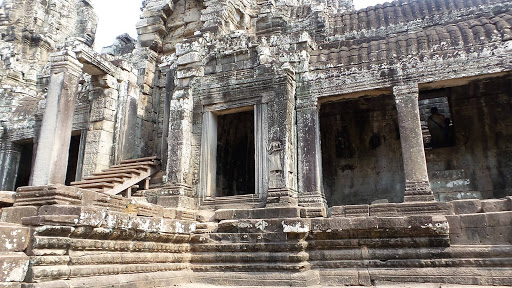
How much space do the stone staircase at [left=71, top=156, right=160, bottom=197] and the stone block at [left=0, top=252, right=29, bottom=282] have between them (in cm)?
390

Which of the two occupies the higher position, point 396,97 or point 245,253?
point 396,97

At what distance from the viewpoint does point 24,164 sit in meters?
12.7

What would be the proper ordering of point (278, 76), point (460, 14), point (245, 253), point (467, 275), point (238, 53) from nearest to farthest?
point (467, 275)
point (245, 253)
point (278, 76)
point (238, 53)
point (460, 14)

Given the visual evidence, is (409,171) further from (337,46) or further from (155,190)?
(155,190)

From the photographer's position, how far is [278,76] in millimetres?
7777

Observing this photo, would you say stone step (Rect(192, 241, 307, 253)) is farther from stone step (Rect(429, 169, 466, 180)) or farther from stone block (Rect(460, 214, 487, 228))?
stone step (Rect(429, 169, 466, 180))

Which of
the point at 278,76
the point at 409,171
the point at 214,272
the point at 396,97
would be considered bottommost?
the point at 214,272

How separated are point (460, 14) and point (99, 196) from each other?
376 inches

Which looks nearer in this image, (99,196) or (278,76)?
(99,196)

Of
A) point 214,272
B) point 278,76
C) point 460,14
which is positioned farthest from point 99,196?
point 460,14

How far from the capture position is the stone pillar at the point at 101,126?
980cm

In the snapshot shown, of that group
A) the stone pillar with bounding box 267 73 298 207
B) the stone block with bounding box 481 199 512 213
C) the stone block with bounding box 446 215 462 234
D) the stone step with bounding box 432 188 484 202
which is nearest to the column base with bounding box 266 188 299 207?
the stone pillar with bounding box 267 73 298 207

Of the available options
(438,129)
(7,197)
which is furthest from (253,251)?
(438,129)

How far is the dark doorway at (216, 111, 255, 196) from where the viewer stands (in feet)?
34.7
